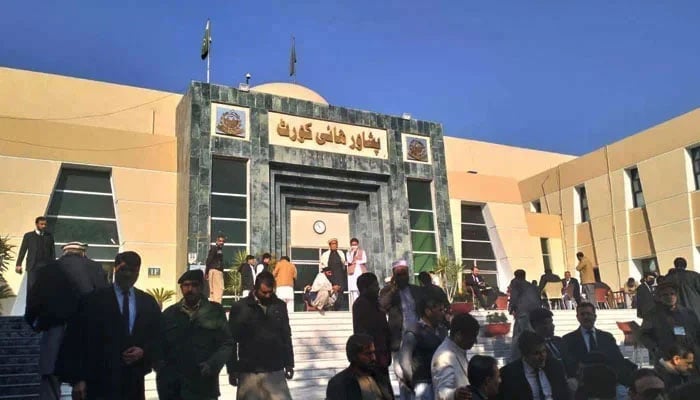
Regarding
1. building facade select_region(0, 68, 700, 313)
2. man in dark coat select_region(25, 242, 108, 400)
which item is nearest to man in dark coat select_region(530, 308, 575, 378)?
man in dark coat select_region(25, 242, 108, 400)

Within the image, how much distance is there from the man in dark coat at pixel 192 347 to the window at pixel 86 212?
13.0m

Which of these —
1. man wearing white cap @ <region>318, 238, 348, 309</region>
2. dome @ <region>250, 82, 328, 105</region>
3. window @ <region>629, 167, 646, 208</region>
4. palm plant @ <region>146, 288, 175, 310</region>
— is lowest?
palm plant @ <region>146, 288, 175, 310</region>

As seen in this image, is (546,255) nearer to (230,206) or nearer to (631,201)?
(631,201)

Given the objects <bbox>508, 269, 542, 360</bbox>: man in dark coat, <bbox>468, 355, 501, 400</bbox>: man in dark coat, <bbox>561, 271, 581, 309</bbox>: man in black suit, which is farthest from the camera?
<bbox>561, 271, 581, 309</bbox>: man in black suit

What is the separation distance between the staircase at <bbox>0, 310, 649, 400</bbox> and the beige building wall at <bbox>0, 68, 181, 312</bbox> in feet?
18.5

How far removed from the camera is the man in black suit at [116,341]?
12.8 ft

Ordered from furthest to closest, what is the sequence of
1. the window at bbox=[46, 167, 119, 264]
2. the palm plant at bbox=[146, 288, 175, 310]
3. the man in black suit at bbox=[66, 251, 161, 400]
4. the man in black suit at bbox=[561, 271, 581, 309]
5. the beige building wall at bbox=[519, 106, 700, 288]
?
1. the beige building wall at bbox=[519, 106, 700, 288]
2. the man in black suit at bbox=[561, 271, 581, 309]
3. the window at bbox=[46, 167, 119, 264]
4. the palm plant at bbox=[146, 288, 175, 310]
5. the man in black suit at bbox=[66, 251, 161, 400]

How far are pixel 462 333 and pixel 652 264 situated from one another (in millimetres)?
20751

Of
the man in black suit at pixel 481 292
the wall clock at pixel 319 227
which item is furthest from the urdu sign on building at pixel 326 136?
the man in black suit at pixel 481 292

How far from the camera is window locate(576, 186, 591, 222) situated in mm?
25013

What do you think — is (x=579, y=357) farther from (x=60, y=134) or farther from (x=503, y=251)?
(x=503, y=251)

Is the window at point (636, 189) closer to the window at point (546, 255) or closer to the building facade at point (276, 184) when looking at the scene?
the building facade at point (276, 184)

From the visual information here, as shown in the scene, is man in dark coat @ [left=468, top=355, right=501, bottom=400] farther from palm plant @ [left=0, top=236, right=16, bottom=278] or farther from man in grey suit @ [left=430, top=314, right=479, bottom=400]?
palm plant @ [left=0, top=236, right=16, bottom=278]

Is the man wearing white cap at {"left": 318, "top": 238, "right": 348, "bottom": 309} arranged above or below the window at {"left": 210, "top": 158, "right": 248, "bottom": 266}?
below
